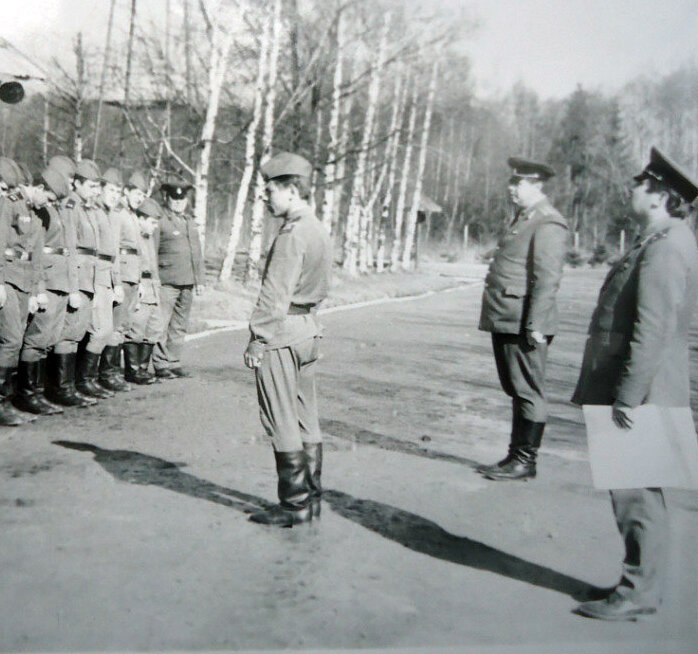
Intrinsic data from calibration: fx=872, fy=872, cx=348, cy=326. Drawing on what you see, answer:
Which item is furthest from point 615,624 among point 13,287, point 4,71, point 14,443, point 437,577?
point 4,71

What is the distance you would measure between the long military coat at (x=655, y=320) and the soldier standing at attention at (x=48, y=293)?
194 inches

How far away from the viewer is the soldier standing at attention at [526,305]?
571 cm

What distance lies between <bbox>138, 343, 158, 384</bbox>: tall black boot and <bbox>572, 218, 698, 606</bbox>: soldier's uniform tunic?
5972mm

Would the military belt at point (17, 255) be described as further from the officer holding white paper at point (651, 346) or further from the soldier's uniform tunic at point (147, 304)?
the officer holding white paper at point (651, 346)

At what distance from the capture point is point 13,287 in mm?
6559

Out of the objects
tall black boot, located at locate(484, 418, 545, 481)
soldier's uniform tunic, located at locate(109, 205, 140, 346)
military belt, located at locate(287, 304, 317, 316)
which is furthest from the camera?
soldier's uniform tunic, located at locate(109, 205, 140, 346)

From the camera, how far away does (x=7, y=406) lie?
6785 mm

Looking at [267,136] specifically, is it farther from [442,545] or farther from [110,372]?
[442,545]

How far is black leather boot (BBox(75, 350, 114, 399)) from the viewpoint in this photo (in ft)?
25.9

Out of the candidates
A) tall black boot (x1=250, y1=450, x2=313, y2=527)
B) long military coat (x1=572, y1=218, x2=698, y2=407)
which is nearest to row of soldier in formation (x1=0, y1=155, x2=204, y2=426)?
tall black boot (x1=250, y1=450, x2=313, y2=527)

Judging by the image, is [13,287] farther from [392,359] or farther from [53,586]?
[392,359]

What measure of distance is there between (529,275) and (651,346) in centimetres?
239

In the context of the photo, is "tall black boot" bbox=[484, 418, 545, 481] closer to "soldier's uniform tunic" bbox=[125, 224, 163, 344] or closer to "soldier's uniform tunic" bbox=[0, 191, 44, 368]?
"soldier's uniform tunic" bbox=[0, 191, 44, 368]

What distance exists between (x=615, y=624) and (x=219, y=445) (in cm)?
345
